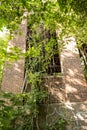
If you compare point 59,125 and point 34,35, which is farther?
point 34,35

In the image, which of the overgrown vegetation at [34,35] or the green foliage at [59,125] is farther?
the green foliage at [59,125]

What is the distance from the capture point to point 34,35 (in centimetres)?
941

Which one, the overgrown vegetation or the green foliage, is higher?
the overgrown vegetation

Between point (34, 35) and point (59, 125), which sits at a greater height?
point (34, 35)

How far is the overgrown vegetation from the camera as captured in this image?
3768mm

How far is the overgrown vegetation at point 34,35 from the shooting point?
12.4 ft

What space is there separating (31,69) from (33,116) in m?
1.99

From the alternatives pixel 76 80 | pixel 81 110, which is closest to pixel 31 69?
pixel 76 80

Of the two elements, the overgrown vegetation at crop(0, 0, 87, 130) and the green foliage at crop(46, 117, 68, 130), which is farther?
the green foliage at crop(46, 117, 68, 130)

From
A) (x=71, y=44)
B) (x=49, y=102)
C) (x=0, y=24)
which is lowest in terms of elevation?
(x=49, y=102)

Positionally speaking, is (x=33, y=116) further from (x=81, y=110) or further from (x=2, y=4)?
(x=2, y=4)

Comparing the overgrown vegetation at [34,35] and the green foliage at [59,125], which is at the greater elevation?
the overgrown vegetation at [34,35]

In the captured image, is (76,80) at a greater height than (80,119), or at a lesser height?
greater

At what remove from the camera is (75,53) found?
30.9 feet
